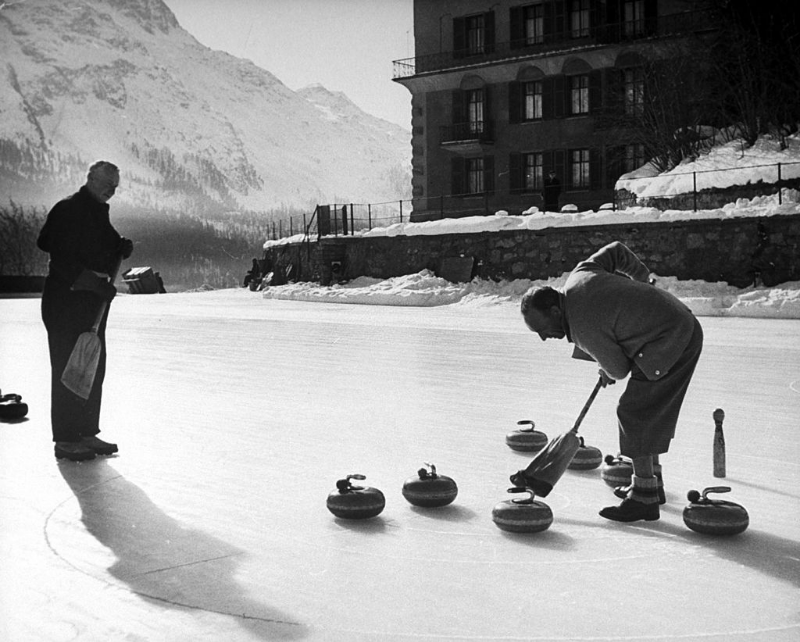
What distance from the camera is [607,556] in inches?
171

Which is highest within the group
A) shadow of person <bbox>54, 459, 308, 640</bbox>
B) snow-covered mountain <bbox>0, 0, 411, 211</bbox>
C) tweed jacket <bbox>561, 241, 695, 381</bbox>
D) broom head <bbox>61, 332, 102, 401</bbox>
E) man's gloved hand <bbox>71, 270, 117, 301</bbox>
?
snow-covered mountain <bbox>0, 0, 411, 211</bbox>

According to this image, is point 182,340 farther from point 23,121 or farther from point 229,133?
point 229,133

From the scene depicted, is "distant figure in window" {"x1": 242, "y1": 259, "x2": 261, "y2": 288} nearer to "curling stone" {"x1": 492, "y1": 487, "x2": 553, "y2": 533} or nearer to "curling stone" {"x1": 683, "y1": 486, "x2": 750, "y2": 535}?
"curling stone" {"x1": 492, "y1": 487, "x2": 553, "y2": 533}

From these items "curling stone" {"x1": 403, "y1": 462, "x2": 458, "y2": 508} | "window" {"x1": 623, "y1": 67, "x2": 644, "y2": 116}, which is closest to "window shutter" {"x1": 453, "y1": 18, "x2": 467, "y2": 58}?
"window" {"x1": 623, "y1": 67, "x2": 644, "y2": 116}

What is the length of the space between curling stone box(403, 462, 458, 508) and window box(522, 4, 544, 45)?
33924 millimetres

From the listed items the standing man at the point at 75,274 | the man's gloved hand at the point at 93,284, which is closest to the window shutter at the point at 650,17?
the standing man at the point at 75,274

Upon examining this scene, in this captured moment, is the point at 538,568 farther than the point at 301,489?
No

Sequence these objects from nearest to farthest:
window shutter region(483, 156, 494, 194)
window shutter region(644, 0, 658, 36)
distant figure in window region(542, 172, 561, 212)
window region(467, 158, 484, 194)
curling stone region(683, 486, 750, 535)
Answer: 1. curling stone region(683, 486, 750, 535)
2. distant figure in window region(542, 172, 561, 212)
3. window shutter region(644, 0, 658, 36)
4. window shutter region(483, 156, 494, 194)
5. window region(467, 158, 484, 194)

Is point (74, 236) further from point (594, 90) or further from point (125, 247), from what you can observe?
point (594, 90)

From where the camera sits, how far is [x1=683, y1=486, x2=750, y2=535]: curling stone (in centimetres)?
450

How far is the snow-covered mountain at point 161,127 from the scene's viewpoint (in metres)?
135

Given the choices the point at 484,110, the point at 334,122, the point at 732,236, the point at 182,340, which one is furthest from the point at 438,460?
the point at 334,122

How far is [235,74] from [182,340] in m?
187

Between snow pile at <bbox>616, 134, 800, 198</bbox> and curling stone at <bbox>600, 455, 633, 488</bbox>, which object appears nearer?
curling stone at <bbox>600, 455, 633, 488</bbox>
